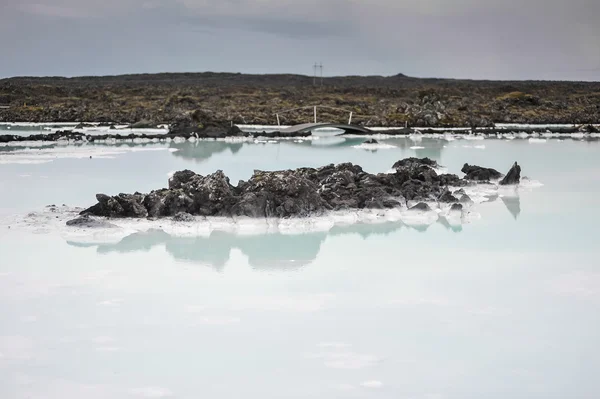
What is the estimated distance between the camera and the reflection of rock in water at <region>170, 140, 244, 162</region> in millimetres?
18109

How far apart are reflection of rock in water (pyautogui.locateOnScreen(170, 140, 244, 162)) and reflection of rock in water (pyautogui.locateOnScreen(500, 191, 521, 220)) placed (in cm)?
792

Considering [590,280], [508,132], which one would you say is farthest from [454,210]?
[508,132]

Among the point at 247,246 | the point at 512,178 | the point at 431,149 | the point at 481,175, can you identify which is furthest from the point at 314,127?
the point at 247,246

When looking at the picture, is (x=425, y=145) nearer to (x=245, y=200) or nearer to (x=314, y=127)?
(x=314, y=127)

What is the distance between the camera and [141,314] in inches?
213

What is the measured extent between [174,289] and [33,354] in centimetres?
162

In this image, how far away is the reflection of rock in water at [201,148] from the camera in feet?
59.4

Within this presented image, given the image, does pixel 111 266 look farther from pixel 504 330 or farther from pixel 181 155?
pixel 181 155

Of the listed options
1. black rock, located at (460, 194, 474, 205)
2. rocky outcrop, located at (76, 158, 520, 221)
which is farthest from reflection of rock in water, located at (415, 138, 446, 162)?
rocky outcrop, located at (76, 158, 520, 221)

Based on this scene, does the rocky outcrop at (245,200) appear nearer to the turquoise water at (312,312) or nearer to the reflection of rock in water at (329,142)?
the turquoise water at (312,312)

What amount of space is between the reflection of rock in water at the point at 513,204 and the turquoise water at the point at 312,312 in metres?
0.07

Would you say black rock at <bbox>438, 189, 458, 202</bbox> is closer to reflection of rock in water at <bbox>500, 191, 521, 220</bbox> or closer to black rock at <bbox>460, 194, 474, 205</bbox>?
black rock at <bbox>460, 194, 474, 205</bbox>

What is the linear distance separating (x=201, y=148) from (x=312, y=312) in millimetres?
15528

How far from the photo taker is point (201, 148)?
2058cm
